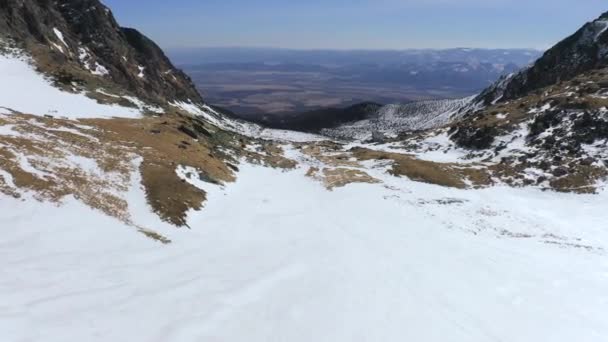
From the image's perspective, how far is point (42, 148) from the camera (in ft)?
102

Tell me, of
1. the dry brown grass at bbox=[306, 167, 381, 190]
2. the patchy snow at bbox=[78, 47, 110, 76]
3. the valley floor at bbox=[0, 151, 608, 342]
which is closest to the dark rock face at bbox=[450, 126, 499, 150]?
the dry brown grass at bbox=[306, 167, 381, 190]

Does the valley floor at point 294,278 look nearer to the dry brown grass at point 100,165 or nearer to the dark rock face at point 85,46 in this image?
the dry brown grass at point 100,165

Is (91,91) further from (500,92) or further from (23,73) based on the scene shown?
(500,92)

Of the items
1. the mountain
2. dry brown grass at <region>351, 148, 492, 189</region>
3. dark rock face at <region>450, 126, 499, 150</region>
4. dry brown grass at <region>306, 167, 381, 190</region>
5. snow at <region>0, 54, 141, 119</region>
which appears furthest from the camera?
dark rock face at <region>450, 126, 499, 150</region>

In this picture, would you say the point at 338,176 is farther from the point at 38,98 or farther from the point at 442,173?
the point at 38,98

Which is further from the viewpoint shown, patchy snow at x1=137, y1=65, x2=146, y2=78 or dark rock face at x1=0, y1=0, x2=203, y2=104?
patchy snow at x1=137, y1=65, x2=146, y2=78

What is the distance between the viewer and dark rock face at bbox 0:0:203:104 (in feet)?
265

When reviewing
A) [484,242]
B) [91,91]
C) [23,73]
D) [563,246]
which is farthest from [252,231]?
[23,73]

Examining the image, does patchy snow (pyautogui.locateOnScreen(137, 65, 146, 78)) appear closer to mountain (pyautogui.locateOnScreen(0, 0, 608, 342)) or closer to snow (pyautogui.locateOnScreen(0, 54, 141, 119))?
snow (pyautogui.locateOnScreen(0, 54, 141, 119))

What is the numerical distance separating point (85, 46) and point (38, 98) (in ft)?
264

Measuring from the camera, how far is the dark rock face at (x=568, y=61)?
389 feet

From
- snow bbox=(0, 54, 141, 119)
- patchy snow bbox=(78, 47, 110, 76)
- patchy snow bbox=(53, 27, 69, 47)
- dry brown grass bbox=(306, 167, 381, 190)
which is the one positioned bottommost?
dry brown grass bbox=(306, 167, 381, 190)


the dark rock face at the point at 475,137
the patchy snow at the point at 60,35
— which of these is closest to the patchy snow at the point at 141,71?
the patchy snow at the point at 60,35

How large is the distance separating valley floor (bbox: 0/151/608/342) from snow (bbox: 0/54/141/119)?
30739 mm
